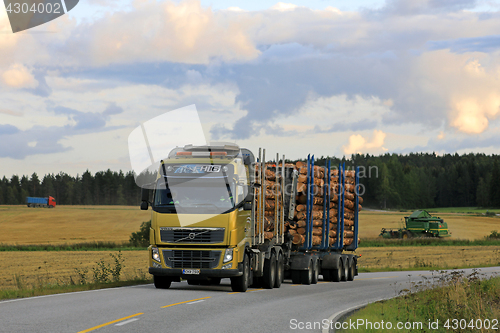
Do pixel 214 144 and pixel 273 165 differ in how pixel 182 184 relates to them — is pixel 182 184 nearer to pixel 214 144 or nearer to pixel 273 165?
pixel 214 144

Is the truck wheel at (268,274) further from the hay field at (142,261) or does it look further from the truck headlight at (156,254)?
the hay field at (142,261)

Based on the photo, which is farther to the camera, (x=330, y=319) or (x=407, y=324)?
(x=330, y=319)

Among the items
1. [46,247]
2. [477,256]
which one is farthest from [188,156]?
[46,247]

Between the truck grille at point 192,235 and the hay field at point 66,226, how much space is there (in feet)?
162

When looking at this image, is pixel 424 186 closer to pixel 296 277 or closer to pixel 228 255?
pixel 296 277

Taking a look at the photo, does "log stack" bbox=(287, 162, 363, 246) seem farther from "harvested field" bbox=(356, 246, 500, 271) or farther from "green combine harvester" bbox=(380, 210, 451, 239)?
"green combine harvester" bbox=(380, 210, 451, 239)

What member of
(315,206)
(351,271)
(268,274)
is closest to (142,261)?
(351,271)

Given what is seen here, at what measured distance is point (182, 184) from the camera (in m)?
17.1

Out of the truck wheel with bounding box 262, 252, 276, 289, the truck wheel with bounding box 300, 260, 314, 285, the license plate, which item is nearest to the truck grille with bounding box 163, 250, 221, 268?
the license plate

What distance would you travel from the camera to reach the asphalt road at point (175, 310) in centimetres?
1074

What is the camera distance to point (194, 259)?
17.0m

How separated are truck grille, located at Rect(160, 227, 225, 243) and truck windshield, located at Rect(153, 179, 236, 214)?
484mm

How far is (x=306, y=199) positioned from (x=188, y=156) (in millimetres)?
6181

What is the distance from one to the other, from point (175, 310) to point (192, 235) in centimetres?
410
